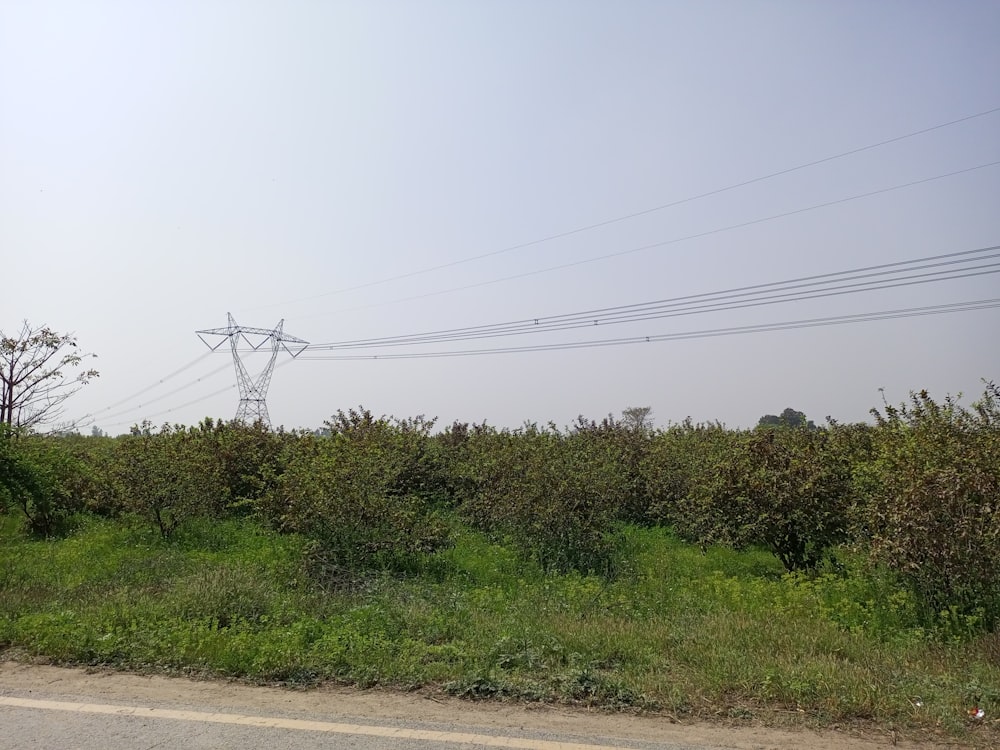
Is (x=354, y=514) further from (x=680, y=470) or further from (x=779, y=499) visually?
(x=680, y=470)

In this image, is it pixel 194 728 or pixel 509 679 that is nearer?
pixel 194 728

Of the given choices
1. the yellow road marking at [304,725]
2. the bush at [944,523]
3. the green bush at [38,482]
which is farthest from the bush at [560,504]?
the green bush at [38,482]

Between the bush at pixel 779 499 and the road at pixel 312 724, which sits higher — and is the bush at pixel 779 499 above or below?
above

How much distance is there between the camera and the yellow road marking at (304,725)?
429cm

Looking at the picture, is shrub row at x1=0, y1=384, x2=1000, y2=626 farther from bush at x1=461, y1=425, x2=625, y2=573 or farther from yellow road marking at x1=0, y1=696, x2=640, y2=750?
yellow road marking at x1=0, y1=696, x2=640, y2=750

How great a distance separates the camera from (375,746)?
4258mm

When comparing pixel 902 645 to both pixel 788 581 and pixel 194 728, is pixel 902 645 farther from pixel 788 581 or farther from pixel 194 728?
pixel 194 728

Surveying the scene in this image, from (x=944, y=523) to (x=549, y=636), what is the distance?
15.6ft

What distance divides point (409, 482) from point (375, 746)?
1219 cm

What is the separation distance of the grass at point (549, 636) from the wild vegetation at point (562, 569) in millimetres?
31

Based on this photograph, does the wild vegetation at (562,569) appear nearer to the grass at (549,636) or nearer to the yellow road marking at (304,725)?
the grass at (549,636)

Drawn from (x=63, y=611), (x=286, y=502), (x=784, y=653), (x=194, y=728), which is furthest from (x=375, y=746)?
(x=286, y=502)

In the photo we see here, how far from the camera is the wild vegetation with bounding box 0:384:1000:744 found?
5.43m

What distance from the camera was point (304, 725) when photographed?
4.56m
